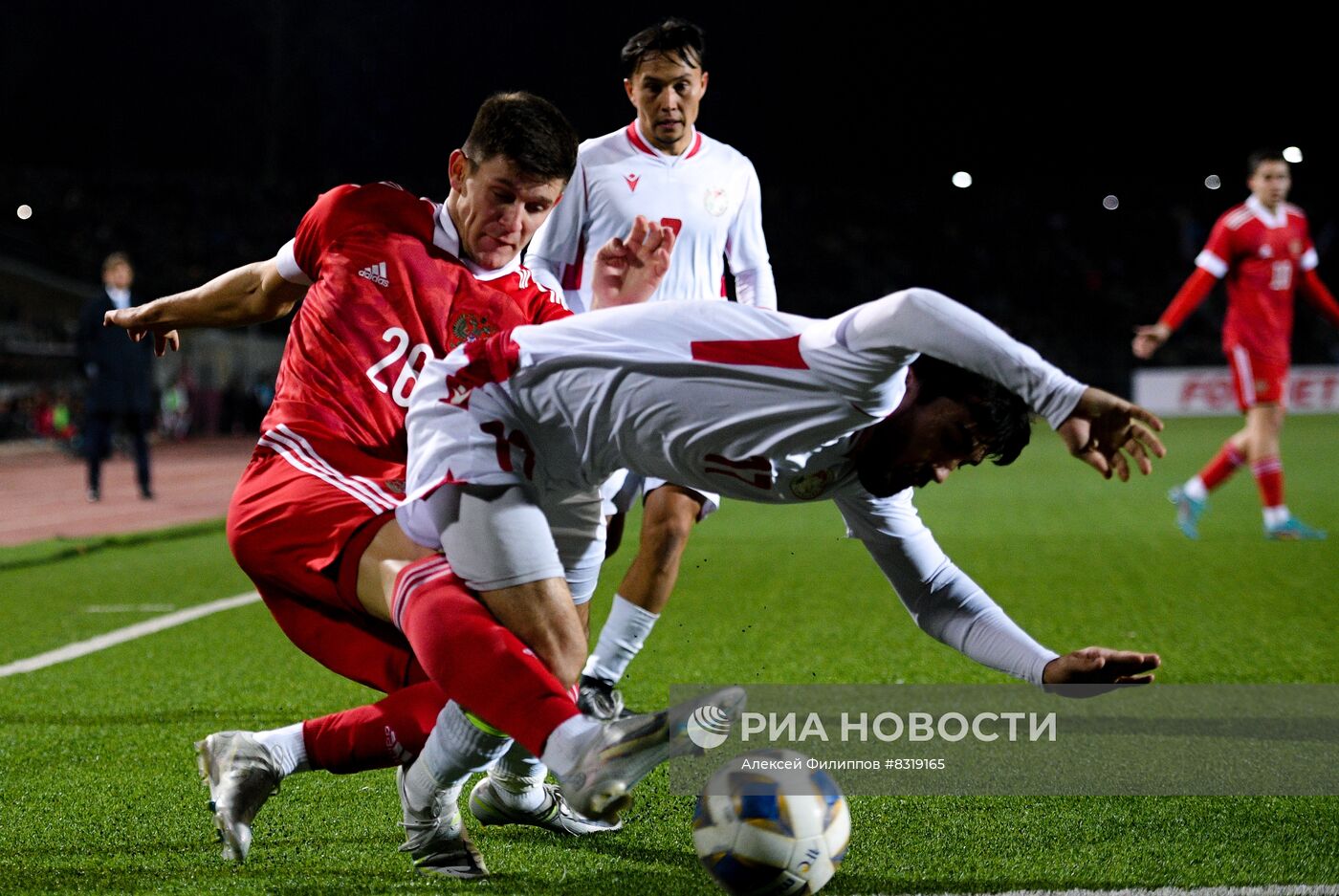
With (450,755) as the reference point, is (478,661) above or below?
above

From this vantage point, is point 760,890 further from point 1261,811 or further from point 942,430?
point 1261,811

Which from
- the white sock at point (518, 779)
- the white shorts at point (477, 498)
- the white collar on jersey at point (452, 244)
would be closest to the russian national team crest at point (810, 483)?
the white shorts at point (477, 498)

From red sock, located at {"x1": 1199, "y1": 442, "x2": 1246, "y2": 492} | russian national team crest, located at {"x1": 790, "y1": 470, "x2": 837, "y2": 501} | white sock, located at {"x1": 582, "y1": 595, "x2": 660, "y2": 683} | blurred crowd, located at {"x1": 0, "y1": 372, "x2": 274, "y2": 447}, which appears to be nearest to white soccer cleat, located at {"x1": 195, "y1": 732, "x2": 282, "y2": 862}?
russian national team crest, located at {"x1": 790, "y1": 470, "x2": 837, "y2": 501}

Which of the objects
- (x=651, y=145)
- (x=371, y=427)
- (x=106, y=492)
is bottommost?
(x=106, y=492)

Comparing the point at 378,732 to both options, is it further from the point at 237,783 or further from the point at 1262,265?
the point at 1262,265

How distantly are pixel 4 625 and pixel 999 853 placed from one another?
5.09 metres

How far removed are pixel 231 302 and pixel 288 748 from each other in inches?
45.3

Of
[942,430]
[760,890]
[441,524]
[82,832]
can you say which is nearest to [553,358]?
[441,524]

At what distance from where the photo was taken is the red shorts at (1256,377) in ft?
28.3

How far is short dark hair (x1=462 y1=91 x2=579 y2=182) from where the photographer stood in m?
2.91

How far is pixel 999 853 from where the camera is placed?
2834 millimetres

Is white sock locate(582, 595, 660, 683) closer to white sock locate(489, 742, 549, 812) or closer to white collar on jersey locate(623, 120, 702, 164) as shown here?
white sock locate(489, 742, 549, 812)

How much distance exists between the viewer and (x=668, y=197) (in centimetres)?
459

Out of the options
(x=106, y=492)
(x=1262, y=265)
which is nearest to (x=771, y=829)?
(x=1262, y=265)
